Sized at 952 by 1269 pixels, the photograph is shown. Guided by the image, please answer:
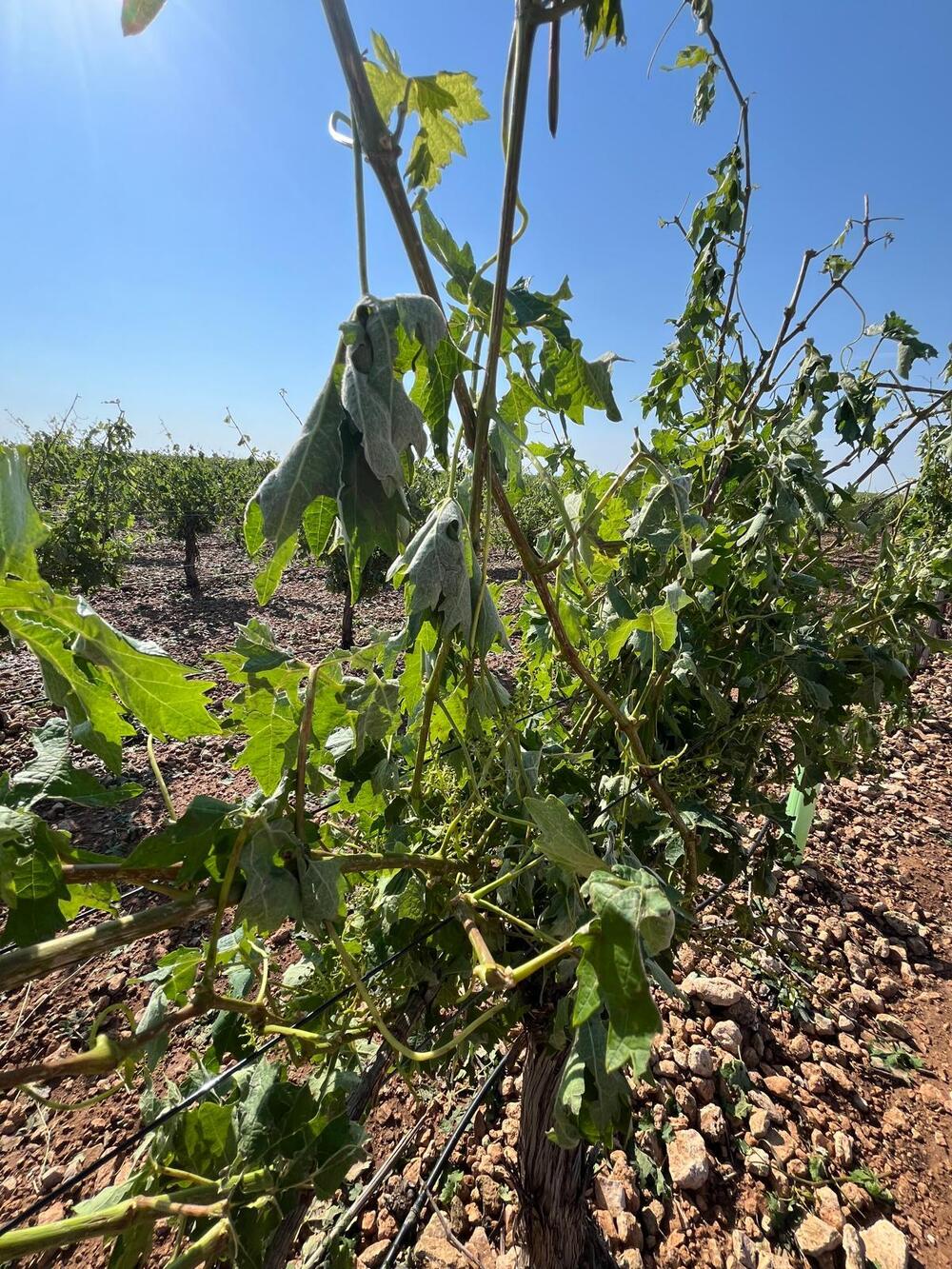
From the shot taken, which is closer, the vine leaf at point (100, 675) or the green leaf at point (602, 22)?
the green leaf at point (602, 22)

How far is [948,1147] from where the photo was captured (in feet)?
8.52

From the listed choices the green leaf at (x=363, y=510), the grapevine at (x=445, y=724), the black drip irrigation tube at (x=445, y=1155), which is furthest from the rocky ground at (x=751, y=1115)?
the green leaf at (x=363, y=510)

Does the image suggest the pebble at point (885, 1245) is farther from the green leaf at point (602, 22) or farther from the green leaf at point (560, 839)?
the green leaf at point (602, 22)

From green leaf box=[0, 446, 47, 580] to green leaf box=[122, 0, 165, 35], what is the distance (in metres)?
0.40

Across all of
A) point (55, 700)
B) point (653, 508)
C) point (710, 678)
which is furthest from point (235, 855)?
point (710, 678)

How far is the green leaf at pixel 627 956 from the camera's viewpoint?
0.60 metres

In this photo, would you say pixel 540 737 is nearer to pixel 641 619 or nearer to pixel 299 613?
pixel 641 619

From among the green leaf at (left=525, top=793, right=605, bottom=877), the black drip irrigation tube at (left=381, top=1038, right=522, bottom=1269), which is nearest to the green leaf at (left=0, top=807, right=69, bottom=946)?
the green leaf at (left=525, top=793, right=605, bottom=877)

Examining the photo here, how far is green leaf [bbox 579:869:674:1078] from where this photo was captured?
597 mm

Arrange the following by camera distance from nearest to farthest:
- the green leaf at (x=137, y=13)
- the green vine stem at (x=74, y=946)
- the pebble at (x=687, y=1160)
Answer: the green leaf at (x=137, y=13) < the green vine stem at (x=74, y=946) < the pebble at (x=687, y=1160)

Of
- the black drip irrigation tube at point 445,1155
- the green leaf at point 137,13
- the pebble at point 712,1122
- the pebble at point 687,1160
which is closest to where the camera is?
the green leaf at point 137,13

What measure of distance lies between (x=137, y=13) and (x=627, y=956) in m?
0.93

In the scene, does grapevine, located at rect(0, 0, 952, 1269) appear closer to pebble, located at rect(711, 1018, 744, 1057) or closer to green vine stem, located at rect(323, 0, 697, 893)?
green vine stem, located at rect(323, 0, 697, 893)

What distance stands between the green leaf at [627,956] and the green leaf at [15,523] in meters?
0.72
